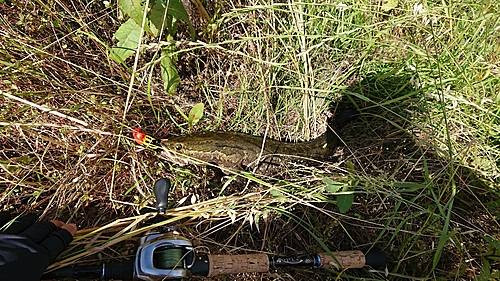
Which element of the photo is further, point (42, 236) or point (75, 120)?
point (75, 120)

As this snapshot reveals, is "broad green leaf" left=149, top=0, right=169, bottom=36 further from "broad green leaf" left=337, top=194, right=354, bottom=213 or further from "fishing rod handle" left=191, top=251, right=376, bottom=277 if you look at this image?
"broad green leaf" left=337, top=194, right=354, bottom=213

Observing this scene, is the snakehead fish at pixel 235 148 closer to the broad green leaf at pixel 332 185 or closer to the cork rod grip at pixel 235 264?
the broad green leaf at pixel 332 185

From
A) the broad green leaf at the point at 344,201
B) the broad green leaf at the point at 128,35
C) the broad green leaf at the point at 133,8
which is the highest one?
the broad green leaf at the point at 133,8

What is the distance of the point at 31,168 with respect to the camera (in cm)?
251

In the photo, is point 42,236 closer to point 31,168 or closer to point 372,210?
point 31,168

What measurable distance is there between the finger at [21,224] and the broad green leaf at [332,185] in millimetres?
1749

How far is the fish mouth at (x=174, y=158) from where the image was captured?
8.55ft

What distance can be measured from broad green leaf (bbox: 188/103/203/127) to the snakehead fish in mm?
118

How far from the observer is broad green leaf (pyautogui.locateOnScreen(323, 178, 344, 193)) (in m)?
2.46

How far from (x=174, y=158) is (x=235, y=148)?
42 centimetres

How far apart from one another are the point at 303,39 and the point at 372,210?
128 centimetres

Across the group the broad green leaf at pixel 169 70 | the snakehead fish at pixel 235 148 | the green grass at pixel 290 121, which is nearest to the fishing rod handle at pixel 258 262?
the green grass at pixel 290 121

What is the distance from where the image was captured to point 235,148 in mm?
2736

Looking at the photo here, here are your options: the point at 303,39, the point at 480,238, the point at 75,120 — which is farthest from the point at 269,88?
the point at 480,238
